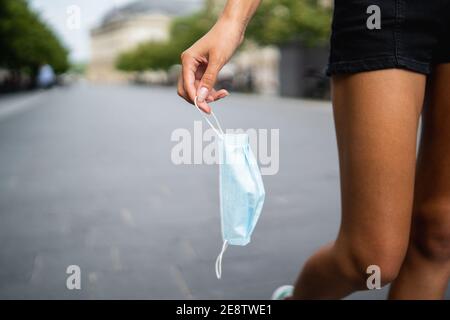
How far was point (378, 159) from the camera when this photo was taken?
4.28ft

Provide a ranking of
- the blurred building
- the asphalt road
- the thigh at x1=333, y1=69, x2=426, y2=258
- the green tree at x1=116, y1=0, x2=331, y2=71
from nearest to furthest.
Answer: the thigh at x1=333, y1=69, x2=426, y2=258
the asphalt road
the green tree at x1=116, y1=0, x2=331, y2=71
the blurred building

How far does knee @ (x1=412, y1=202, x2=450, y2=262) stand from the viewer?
1547mm

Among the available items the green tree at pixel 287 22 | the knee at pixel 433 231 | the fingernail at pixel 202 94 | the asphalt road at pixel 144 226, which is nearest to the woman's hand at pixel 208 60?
the fingernail at pixel 202 94

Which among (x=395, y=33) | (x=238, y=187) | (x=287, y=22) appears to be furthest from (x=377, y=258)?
(x=287, y=22)

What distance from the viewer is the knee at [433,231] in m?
1.55

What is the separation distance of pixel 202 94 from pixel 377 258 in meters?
0.54

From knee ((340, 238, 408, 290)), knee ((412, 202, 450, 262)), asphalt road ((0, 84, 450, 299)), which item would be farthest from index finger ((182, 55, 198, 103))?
asphalt road ((0, 84, 450, 299))

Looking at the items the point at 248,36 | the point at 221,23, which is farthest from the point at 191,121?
the point at 248,36

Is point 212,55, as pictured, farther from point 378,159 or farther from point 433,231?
point 433,231

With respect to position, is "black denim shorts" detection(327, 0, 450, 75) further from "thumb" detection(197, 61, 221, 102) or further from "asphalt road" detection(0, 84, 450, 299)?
"asphalt road" detection(0, 84, 450, 299)

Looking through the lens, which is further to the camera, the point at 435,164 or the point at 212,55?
the point at 435,164

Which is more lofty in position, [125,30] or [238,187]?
[125,30]

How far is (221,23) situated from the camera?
1.39 meters

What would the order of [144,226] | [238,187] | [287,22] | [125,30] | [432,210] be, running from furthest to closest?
[125,30], [287,22], [144,226], [432,210], [238,187]
